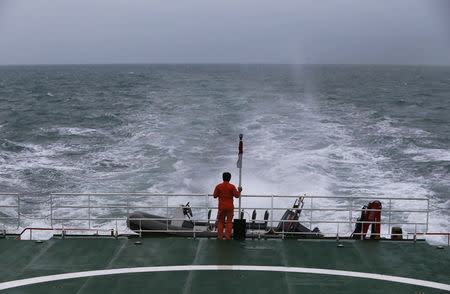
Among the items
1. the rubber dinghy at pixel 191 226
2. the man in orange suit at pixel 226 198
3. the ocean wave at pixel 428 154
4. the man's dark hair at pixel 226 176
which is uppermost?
→ the man's dark hair at pixel 226 176

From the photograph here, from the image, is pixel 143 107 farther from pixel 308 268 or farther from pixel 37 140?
pixel 308 268

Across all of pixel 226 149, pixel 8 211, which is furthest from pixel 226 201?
pixel 226 149

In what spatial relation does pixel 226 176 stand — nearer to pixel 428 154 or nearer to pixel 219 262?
pixel 219 262

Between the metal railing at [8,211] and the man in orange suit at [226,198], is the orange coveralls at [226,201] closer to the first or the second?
the man in orange suit at [226,198]

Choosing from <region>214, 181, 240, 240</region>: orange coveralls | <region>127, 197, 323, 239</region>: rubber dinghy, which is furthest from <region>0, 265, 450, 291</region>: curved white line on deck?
<region>127, 197, 323, 239</region>: rubber dinghy

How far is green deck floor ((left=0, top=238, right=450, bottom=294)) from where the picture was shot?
8.75 metres

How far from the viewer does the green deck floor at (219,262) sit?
875 cm

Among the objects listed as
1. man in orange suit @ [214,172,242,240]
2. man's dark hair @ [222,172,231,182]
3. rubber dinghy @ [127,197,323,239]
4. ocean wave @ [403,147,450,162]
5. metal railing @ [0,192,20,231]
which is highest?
man's dark hair @ [222,172,231,182]

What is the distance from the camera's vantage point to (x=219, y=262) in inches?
388

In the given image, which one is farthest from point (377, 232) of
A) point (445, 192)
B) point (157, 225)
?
point (445, 192)

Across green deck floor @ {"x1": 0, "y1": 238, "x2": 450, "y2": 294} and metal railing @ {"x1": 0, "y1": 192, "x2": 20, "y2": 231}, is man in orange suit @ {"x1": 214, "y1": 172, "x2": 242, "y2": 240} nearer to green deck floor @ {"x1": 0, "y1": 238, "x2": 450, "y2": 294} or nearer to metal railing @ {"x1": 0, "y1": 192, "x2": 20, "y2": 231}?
green deck floor @ {"x1": 0, "y1": 238, "x2": 450, "y2": 294}

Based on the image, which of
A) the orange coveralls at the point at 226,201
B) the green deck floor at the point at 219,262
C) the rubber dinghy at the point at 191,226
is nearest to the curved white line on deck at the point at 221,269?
the green deck floor at the point at 219,262

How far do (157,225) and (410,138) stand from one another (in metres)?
32.5

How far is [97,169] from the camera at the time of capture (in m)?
30.2
